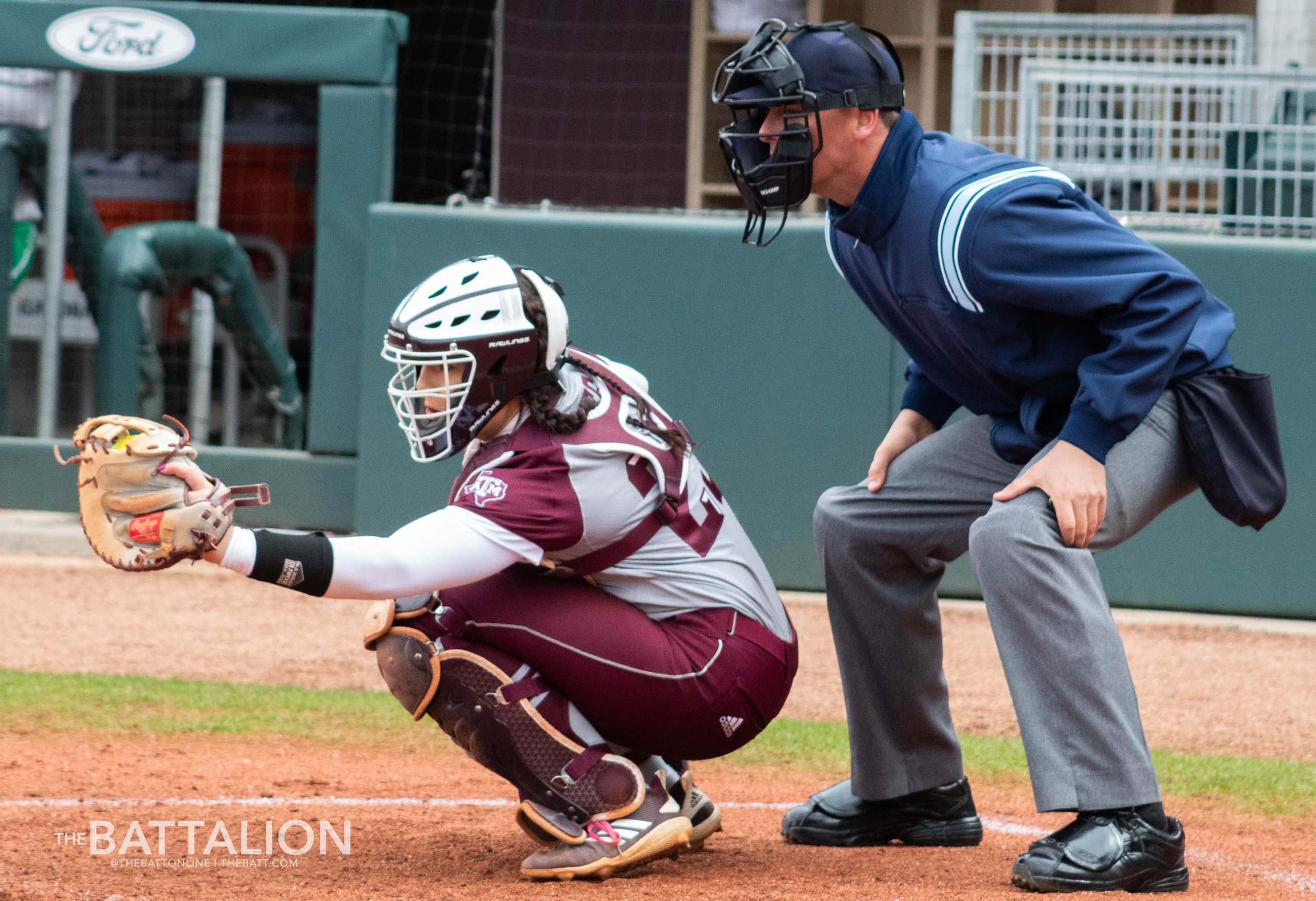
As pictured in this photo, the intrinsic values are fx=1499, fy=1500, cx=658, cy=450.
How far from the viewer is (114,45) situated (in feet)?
23.4

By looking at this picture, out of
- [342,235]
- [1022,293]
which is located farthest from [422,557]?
[342,235]

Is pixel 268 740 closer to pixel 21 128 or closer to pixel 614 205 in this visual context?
pixel 21 128

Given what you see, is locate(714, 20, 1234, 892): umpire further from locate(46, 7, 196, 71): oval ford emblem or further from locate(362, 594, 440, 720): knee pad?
locate(46, 7, 196, 71): oval ford emblem

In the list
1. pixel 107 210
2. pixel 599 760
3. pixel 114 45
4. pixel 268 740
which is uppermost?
pixel 114 45

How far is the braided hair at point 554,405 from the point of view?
9.63ft

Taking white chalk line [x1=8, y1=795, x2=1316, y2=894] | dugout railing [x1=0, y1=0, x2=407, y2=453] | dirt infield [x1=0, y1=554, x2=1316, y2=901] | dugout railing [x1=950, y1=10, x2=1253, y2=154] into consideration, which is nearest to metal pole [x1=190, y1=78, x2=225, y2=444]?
dugout railing [x1=0, y1=0, x2=407, y2=453]

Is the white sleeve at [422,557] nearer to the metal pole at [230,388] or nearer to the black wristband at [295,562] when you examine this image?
the black wristband at [295,562]

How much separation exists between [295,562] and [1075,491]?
1451 mm

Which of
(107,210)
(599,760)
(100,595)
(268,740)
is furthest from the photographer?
(107,210)

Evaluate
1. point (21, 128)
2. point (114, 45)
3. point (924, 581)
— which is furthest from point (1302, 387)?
point (21, 128)

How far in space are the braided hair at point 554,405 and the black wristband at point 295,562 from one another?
512mm

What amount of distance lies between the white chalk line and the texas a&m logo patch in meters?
1.19

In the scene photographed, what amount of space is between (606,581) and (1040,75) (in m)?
4.22

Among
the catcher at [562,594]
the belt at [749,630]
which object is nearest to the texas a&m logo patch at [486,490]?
the catcher at [562,594]
